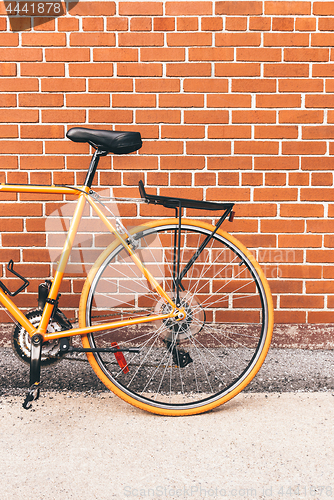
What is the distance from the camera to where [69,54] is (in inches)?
100

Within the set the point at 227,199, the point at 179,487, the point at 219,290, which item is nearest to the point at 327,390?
the point at 219,290

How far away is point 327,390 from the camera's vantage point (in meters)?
2.30

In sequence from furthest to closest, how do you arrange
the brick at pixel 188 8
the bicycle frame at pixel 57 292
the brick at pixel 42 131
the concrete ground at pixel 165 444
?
the brick at pixel 42 131 < the brick at pixel 188 8 < the bicycle frame at pixel 57 292 < the concrete ground at pixel 165 444

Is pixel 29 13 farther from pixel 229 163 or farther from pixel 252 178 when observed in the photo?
pixel 252 178

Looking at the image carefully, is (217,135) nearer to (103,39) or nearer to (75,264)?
(103,39)

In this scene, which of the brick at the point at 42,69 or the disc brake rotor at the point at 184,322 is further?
the brick at the point at 42,69

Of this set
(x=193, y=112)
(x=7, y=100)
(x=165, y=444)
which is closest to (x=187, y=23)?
(x=193, y=112)

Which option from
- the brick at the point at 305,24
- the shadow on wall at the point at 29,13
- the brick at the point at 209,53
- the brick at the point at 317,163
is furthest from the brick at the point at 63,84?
the brick at the point at 317,163

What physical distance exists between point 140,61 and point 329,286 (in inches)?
75.3

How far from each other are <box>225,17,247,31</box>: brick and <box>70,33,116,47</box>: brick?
2.36ft

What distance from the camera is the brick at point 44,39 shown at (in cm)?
255

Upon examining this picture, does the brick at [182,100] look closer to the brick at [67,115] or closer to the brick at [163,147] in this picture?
the brick at [163,147]

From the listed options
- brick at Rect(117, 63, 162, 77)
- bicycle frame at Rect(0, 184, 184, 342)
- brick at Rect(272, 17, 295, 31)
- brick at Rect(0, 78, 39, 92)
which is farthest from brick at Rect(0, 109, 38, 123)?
brick at Rect(272, 17, 295, 31)

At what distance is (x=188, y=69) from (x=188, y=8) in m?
0.36
